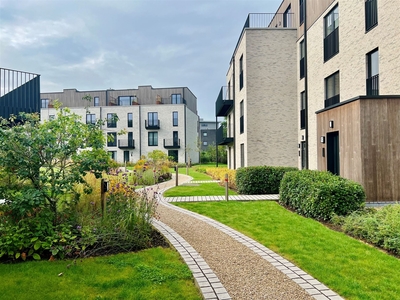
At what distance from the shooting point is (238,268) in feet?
13.8

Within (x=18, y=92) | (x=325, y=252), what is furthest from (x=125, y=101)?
(x=325, y=252)

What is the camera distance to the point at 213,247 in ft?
17.2

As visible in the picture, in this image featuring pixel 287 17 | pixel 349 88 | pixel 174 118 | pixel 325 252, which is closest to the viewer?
pixel 325 252

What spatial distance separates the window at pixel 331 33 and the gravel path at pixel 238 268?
37.0 feet

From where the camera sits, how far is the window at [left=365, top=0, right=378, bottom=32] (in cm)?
1101

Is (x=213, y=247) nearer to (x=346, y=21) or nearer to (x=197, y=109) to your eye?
(x=346, y=21)

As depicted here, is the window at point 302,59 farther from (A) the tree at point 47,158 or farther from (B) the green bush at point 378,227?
(A) the tree at point 47,158

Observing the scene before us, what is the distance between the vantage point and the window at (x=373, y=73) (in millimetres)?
11148

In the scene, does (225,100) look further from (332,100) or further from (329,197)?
(329,197)

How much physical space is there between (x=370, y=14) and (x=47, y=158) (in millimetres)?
12070

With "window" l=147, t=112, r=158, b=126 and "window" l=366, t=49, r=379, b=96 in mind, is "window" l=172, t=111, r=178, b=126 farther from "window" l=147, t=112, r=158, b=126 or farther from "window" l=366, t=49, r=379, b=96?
"window" l=366, t=49, r=379, b=96

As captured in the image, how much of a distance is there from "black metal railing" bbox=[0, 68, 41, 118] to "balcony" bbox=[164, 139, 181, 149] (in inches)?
1225

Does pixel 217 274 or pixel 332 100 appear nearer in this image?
pixel 217 274

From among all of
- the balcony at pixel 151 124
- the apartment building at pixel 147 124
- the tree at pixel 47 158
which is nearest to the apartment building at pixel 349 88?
the tree at pixel 47 158
